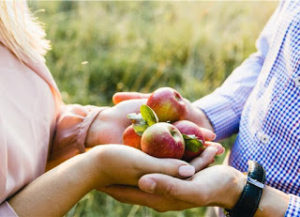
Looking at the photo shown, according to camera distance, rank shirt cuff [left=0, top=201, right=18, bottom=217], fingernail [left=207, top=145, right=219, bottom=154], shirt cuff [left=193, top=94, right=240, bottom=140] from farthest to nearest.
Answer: shirt cuff [left=193, top=94, right=240, bottom=140], fingernail [left=207, top=145, right=219, bottom=154], shirt cuff [left=0, top=201, right=18, bottom=217]

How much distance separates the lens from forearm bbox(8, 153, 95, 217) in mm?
1036

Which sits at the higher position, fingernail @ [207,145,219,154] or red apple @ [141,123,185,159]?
red apple @ [141,123,185,159]

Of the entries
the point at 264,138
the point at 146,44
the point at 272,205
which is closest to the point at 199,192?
the point at 272,205

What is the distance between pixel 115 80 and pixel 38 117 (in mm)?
2354

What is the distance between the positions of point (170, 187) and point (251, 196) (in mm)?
244

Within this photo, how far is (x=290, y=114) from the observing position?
1181mm

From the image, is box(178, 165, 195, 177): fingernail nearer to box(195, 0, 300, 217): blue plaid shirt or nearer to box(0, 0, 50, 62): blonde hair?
box(195, 0, 300, 217): blue plaid shirt

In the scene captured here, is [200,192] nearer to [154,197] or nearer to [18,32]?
[154,197]

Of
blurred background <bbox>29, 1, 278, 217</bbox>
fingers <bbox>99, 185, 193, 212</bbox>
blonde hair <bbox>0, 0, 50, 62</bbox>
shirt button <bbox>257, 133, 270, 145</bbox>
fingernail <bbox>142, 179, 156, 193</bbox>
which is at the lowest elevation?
blurred background <bbox>29, 1, 278, 217</bbox>

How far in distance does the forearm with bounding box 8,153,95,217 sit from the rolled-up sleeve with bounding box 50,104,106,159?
33 cm

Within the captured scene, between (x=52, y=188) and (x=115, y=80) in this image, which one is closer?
(x=52, y=188)

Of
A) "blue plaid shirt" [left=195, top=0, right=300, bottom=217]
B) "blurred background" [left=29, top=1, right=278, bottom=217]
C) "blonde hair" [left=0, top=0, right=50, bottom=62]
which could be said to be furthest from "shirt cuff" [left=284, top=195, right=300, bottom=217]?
"blurred background" [left=29, top=1, right=278, bottom=217]

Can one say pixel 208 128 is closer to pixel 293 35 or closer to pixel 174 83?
pixel 293 35

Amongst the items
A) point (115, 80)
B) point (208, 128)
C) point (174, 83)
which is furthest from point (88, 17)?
point (208, 128)
